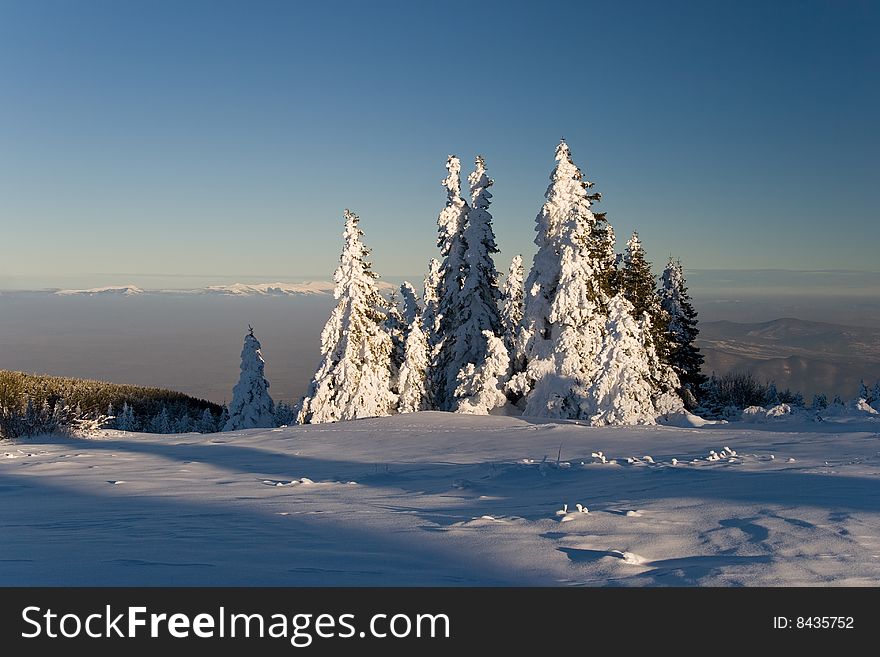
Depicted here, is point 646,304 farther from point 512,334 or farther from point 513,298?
point 513,298

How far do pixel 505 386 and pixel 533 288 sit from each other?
5430mm

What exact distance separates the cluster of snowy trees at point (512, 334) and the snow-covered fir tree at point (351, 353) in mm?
64

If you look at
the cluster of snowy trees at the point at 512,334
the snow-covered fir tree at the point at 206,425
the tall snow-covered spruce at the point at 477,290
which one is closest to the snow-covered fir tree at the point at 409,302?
the cluster of snowy trees at the point at 512,334

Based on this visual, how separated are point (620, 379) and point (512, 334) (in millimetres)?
9944

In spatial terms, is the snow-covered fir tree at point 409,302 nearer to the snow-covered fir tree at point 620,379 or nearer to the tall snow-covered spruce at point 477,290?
the tall snow-covered spruce at point 477,290

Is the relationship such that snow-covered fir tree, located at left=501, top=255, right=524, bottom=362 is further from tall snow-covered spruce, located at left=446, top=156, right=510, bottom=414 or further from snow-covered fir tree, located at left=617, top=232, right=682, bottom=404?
snow-covered fir tree, located at left=617, top=232, right=682, bottom=404

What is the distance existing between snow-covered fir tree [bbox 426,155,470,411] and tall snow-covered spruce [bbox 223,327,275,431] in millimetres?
15590

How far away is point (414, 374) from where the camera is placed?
35.9 meters

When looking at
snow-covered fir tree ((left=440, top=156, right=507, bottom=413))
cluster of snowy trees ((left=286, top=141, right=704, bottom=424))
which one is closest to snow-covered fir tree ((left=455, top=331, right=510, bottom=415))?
cluster of snowy trees ((left=286, top=141, right=704, bottom=424))

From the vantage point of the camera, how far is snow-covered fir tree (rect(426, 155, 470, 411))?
120 feet

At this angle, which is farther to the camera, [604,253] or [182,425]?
[182,425]

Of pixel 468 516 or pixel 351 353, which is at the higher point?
pixel 351 353

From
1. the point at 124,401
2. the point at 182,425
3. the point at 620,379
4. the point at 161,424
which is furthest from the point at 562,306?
the point at 124,401
